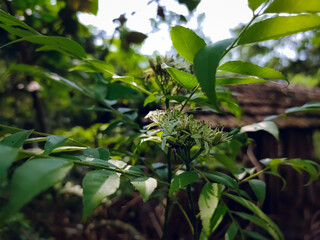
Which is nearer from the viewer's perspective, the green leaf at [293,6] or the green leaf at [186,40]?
the green leaf at [293,6]

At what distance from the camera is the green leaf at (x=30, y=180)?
0.28 metres

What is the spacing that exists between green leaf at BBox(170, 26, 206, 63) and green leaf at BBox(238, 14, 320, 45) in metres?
0.08

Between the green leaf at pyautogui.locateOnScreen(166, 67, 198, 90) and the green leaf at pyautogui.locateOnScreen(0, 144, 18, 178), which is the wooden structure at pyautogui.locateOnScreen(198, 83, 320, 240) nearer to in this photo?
the green leaf at pyautogui.locateOnScreen(166, 67, 198, 90)

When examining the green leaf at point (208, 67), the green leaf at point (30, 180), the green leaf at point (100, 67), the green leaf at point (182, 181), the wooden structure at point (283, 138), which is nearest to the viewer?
the green leaf at point (30, 180)

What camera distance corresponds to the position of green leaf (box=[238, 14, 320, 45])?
455mm

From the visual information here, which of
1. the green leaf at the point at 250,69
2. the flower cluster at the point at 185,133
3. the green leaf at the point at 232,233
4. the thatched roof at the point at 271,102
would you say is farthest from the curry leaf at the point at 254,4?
the thatched roof at the point at 271,102

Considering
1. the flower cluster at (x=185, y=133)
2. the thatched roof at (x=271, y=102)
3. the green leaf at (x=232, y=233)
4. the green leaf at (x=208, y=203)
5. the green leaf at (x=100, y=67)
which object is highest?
the thatched roof at (x=271, y=102)

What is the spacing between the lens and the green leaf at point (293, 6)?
434mm

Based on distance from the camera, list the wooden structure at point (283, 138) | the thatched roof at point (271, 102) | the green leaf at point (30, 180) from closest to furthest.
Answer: the green leaf at point (30, 180), the wooden structure at point (283, 138), the thatched roof at point (271, 102)

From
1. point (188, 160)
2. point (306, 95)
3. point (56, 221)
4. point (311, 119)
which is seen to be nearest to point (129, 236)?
point (56, 221)

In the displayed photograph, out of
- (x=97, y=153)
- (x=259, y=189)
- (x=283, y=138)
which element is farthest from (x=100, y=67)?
(x=283, y=138)

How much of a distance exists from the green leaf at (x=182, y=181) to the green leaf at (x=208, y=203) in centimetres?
4

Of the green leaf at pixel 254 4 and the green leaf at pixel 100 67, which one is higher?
the green leaf at pixel 254 4

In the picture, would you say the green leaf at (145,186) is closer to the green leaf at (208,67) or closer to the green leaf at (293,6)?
the green leaf at (208,67)
